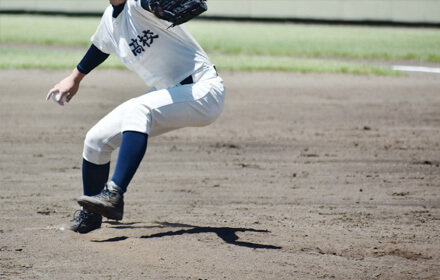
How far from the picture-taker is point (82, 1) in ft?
75.2

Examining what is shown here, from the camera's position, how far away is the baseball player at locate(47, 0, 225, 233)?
12.4ft

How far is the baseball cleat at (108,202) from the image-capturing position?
3650 millimetres

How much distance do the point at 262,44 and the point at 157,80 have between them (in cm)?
1270

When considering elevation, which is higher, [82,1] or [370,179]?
[82,1]

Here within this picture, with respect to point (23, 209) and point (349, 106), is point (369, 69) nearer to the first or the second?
point (349, 106)

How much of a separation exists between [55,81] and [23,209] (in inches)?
246

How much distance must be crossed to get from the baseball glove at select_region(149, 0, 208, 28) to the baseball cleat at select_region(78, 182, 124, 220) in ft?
3.22

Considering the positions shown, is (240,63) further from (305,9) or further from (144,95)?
(305,9)

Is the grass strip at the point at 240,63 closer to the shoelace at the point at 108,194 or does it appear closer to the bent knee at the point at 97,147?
the bent knee at the point at 97,147

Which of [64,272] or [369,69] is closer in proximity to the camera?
[64,272]

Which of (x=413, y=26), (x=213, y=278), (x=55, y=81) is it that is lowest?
(x=213, y=278)

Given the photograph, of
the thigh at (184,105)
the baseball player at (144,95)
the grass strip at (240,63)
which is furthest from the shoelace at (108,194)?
the grass strip at (240,63)

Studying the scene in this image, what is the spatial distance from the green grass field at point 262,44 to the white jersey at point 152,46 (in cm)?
830

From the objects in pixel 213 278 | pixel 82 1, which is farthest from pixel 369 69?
pixel 82 1
